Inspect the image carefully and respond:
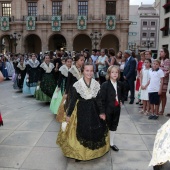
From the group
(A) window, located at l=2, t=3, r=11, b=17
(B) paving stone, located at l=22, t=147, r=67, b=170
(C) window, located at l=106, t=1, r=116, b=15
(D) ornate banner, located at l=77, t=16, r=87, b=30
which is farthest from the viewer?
(A) window, located at l=2, t=3, r=11, b=17

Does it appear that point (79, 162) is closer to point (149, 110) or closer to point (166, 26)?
point (149, 110)

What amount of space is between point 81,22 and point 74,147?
28.4 meters

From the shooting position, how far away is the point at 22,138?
4.55m

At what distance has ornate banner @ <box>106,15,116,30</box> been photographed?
1193 inches

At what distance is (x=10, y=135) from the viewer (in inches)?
185

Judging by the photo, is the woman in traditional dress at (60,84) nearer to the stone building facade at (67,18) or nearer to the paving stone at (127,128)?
the paving stone at (127,128)

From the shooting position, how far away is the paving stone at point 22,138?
4300mm

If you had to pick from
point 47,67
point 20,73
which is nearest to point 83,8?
point 20,73

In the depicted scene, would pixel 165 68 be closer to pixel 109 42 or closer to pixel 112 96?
pixel 112 96

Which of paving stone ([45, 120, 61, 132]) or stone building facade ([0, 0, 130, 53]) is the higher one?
stone building facade ([0, 0, 130, 53])

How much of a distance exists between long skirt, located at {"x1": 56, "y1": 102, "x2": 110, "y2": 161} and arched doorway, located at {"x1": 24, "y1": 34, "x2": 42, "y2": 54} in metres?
31.2

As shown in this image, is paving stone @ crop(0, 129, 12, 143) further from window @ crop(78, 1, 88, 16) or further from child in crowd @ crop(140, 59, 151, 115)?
window @ crop(78, 1, 88, 16)

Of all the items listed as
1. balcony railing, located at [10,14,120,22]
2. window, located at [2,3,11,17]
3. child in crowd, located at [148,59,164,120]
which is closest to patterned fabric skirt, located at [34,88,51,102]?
child in crowd, located at [148,59,164,120]

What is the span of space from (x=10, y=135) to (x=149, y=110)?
3.90m
